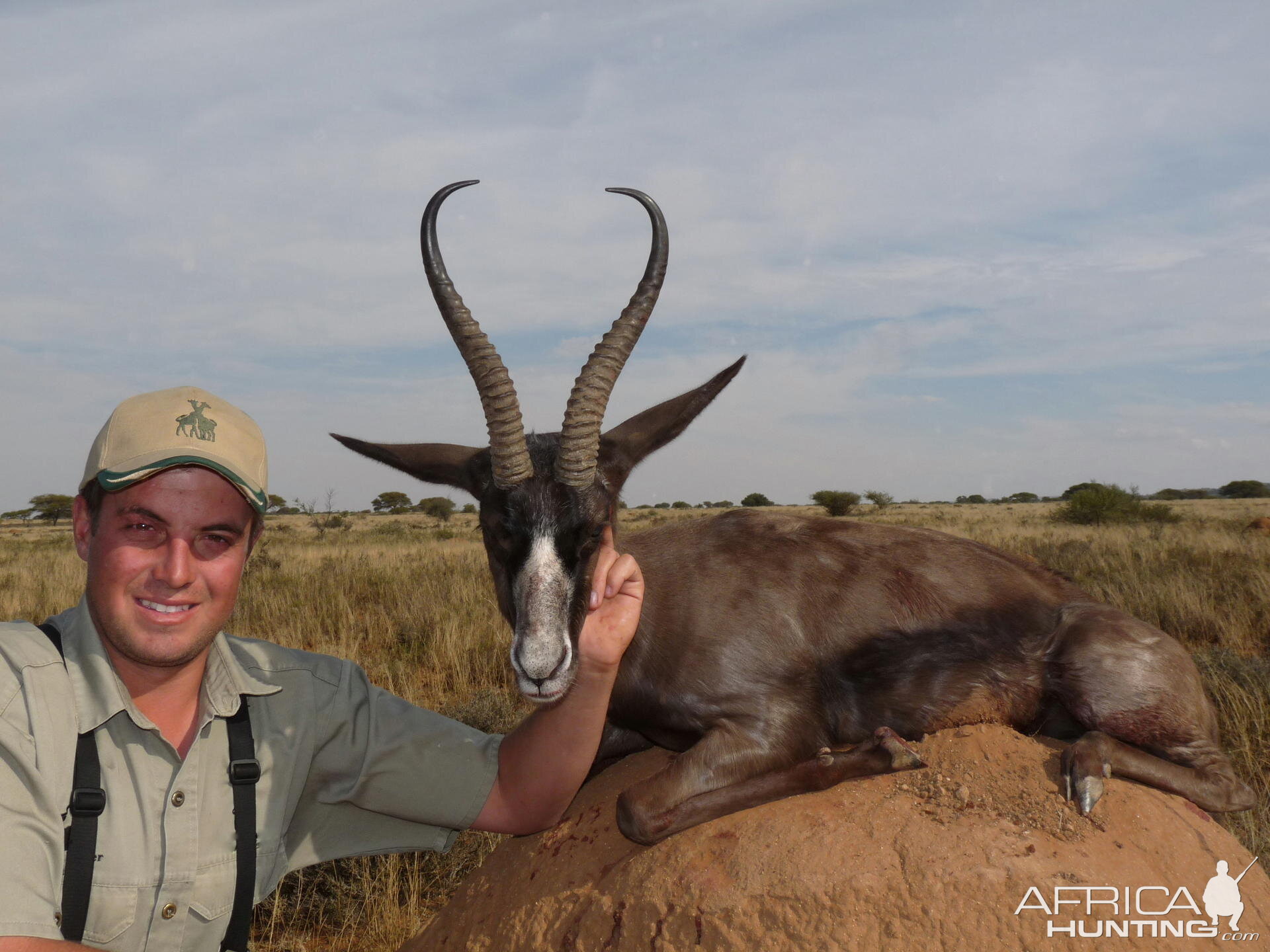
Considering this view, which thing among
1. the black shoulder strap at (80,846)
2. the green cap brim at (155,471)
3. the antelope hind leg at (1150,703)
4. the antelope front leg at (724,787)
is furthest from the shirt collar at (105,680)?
the antelope hind leg at (1150,703)

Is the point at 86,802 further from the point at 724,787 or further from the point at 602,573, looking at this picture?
the point at 724,787

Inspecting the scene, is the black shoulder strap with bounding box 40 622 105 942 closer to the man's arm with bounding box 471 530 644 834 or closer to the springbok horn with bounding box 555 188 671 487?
the man's arm with bounding box 471 530 644 834

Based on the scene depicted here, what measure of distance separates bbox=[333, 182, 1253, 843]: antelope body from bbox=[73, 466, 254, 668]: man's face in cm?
115

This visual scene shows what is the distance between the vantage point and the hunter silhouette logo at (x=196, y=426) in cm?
326

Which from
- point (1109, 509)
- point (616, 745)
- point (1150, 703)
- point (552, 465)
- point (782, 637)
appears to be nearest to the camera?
point (1150, 703)

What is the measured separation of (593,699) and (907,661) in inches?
65.4

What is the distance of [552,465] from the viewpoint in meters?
4.33

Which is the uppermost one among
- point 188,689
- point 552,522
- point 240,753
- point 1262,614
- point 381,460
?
point 381,460

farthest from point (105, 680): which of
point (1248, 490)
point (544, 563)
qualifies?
point (1248, 490)

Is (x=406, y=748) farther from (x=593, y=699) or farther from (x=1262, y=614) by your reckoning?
(x=1262, y=614)

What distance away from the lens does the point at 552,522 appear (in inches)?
157

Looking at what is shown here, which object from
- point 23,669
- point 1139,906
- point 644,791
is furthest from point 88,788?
point 1139,906

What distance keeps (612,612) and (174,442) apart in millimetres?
1745

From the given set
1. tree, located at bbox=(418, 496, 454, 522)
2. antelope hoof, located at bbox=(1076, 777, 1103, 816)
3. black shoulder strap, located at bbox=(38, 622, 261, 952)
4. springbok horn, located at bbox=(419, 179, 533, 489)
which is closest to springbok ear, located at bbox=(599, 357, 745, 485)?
springbok horn, located at bbox=(419, 179, 533, 489)
